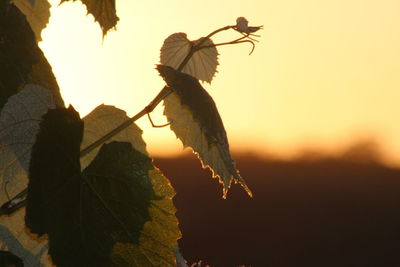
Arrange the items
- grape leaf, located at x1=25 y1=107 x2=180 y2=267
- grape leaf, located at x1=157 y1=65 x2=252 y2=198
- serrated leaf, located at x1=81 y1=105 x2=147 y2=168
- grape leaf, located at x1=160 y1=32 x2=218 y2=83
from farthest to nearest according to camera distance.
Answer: grape leaf, located at x1=160 y1=32 x2=218 y2=83 < serrated leaf, located at x1=81 y1=105 x2=147 y2=168 < grape leaf, located at x1=157 y1=65 x2=252 y2=198 < grape leaf, located at x1=25 y1=107 x2=180 y2=267

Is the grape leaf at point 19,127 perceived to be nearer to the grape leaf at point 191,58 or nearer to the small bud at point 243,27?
the small bud at point 243,27

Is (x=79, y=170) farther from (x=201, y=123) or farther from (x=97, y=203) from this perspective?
(x=201, y=123)

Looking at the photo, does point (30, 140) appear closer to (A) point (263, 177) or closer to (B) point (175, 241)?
(B) point (175, 241)

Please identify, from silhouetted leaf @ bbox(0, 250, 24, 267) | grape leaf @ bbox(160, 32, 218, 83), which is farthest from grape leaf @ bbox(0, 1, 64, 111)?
grape leaf @ bbox(160, 32, 218, 83)

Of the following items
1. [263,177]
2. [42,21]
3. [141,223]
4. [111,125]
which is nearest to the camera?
[141,223]

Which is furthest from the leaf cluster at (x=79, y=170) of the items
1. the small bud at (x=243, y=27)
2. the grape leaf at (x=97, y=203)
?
the small bud at (x=243, y=27)

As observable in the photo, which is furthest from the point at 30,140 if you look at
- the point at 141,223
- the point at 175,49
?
the point at 175,49

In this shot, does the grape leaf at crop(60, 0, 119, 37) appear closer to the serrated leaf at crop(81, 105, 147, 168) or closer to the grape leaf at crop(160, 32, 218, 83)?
the serrated leaf at crop(81, 105, 147, 168)
